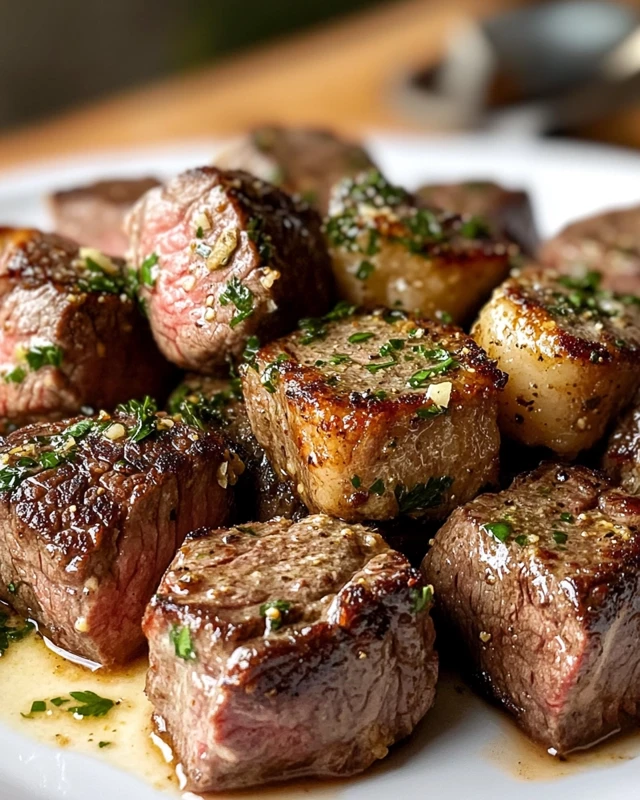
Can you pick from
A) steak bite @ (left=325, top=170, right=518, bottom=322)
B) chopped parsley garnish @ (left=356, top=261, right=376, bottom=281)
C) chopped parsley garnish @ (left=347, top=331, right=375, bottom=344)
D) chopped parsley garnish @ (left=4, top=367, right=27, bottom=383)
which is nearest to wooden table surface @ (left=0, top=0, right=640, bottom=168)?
steak bite @ (left=325, top=170, right=518, bottom=322)

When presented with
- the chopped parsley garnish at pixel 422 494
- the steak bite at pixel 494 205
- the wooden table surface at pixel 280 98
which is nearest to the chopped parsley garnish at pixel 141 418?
the chopped parsley garnish at pixel 422 494

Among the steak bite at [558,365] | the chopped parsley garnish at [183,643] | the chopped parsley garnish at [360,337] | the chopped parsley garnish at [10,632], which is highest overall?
the chopped parsley garnish at [360,337]

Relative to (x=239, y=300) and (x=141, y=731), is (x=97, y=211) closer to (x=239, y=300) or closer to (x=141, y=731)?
(x=239, y=300)

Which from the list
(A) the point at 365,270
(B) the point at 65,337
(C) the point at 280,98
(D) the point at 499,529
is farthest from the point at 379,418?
(C) the point at 280,98

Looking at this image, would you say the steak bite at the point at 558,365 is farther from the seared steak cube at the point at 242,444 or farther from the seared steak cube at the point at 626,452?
the seared steak cube at the point at 242,444

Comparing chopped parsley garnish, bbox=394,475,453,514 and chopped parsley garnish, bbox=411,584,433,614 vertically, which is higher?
chopped parsley garnish, bbox=394,475,453,514

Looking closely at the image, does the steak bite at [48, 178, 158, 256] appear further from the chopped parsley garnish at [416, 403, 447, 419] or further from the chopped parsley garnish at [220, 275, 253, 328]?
the chopped parsley garnish at [416, 403, 447, 419]
